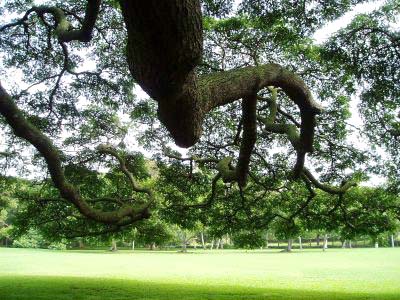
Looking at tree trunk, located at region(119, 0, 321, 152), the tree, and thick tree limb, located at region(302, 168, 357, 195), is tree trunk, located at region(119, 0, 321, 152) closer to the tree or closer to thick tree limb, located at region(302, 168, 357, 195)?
the tree

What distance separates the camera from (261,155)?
491 inches

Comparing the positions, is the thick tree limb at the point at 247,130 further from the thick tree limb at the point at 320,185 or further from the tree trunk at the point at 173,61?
the thick tree limb at the point at 320,185

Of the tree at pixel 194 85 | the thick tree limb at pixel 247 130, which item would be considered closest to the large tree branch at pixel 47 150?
the tree at pixel 194 85

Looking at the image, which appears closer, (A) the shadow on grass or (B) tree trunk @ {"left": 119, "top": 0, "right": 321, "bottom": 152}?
(B) tree trunk @ {"left": 119, "top": 0, "right": 321, "bottom": 152}

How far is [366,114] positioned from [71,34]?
7.42 metres

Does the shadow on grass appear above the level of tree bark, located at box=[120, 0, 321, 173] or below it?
below

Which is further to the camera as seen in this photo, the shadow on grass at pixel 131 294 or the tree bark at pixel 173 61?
the shadow on grass at pixel 131 294

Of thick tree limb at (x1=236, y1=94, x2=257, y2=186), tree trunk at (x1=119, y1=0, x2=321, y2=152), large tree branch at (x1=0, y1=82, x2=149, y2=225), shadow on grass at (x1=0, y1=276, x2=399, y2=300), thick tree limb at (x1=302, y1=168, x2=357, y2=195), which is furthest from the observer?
shadow on grass at (x1=0, y1=276, x2=399, y2=300)

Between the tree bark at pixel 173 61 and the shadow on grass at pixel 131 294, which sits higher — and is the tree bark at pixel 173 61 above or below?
above

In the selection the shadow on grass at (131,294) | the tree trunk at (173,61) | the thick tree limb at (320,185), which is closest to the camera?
the tree trunk at (173,61)

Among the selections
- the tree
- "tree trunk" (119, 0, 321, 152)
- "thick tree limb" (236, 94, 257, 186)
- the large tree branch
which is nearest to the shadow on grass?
the tree

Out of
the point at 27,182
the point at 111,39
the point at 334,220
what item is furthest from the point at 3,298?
the point at 334,220

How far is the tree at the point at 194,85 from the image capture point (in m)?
2.43

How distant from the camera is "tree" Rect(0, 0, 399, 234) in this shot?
243cm
